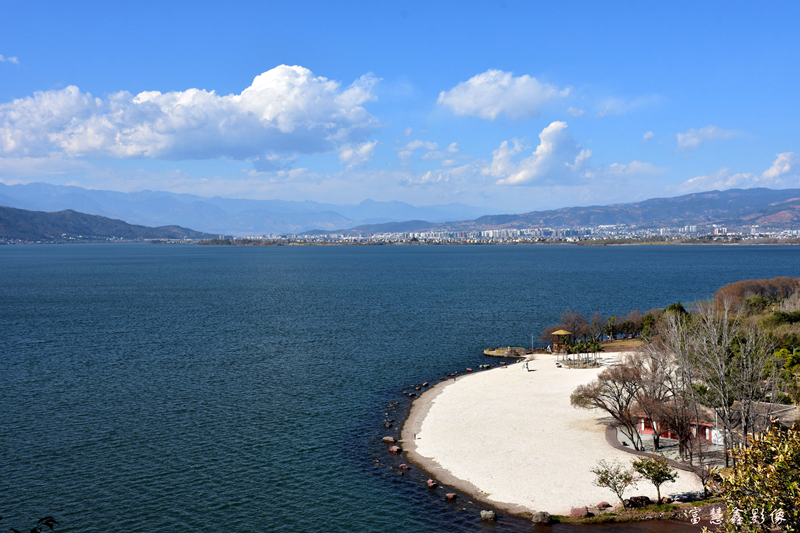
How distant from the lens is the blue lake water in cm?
2059

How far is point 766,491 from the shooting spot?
10297 millimetres

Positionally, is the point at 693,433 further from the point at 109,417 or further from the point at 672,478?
the point at 109,417

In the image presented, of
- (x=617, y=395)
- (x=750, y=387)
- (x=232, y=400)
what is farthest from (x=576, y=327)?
(x=232, y=400)

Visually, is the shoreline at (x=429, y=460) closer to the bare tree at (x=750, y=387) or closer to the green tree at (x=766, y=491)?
the bare tree at (x=750, y=387)

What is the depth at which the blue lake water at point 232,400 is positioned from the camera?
67.6 ft

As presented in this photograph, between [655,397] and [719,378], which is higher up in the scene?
[719,378]

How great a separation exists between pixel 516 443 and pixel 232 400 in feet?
57.2

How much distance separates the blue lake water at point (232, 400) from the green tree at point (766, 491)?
869 cm

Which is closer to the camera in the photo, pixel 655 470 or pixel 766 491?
pixel 766 491

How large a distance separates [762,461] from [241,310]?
214ft

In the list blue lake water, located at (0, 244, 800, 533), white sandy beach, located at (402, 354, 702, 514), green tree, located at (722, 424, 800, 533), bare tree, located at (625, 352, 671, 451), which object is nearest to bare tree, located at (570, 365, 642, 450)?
bare tree, located at (625, 352, 671, 451)

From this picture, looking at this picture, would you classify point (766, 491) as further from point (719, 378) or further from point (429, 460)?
point (429, 460)

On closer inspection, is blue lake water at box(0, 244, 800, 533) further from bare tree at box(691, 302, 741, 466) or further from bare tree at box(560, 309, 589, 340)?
bare tree at box(691, 302, 741, 466)

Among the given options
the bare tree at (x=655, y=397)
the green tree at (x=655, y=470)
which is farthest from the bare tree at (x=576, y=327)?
the green tree at (x=655, y=470)
